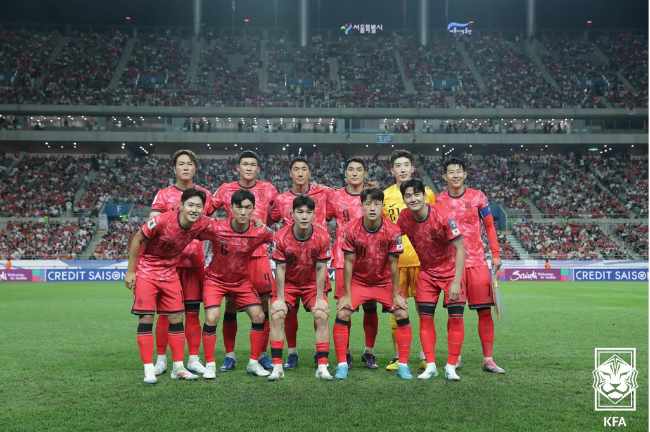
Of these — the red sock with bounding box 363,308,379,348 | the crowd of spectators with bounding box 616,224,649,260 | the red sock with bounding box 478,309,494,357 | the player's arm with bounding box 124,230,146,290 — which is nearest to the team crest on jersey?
the red sock with bounding box 478,309,494,357

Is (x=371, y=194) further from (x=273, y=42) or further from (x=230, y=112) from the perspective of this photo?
(x=273, y=42)

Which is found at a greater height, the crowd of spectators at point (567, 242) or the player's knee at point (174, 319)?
the player's knee at point (174, 319)

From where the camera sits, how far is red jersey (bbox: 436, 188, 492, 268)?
275 inches

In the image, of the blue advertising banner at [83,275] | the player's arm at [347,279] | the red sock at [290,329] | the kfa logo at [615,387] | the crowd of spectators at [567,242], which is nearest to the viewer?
the kfa logo at [615,387]

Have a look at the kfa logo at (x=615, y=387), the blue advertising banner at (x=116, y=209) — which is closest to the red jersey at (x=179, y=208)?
the kfa logo at (x=615, y=387)

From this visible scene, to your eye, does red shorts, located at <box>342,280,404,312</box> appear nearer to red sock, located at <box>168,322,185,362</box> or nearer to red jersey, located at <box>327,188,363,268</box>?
red jersey, located at <box>327,188,363,268</box>

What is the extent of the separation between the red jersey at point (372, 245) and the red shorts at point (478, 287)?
3.31 feet

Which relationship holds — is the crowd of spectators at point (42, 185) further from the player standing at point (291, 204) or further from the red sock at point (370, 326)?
the red sock at point (370, 326)

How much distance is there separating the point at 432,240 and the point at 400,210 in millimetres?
1147

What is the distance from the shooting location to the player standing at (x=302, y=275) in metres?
6.50

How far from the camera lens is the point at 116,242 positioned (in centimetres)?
3419

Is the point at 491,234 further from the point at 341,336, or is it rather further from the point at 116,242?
the point at 116,242

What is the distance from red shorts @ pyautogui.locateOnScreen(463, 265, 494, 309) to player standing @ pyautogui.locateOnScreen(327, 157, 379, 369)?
1.26m

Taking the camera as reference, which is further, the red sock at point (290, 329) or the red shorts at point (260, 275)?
the red sock at point (290, 329)
